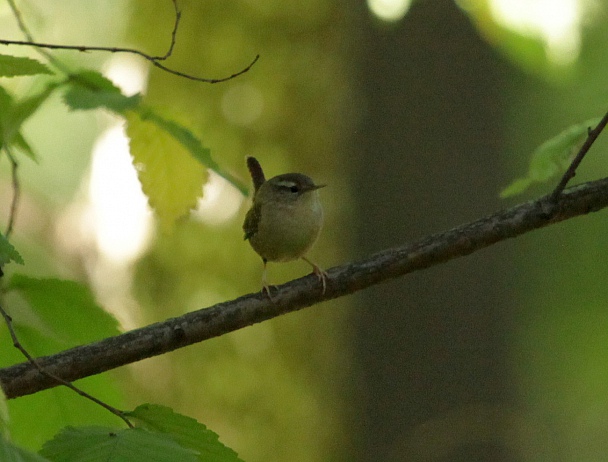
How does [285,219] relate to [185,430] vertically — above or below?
above

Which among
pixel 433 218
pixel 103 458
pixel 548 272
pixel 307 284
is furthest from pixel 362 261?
pixel 548 272

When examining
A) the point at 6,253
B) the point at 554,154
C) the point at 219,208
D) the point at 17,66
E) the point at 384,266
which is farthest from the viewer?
the point at 219,208

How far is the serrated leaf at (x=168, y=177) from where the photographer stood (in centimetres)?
163

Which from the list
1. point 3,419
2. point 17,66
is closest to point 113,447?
point 3,419

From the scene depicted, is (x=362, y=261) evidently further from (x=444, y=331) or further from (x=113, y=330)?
(x=444, y=331)

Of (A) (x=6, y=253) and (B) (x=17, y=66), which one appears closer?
(A) (x=6, y=253)

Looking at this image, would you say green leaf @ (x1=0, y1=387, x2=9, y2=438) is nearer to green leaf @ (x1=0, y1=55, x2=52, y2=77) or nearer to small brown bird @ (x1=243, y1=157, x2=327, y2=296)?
green leaf @ (x1=0, y1=55, x2=52, y2=77)

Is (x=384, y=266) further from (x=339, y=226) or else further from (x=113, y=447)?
Answer: (x=339, y=226)

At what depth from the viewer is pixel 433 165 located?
463 cm

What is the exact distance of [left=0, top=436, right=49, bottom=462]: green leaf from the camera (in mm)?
714

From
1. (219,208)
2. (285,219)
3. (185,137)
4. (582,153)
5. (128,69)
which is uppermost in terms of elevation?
(128,69)

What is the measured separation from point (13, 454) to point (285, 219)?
2.15 meters

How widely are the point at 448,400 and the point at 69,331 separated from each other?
11.5 feet

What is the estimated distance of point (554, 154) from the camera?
1.72 metres
